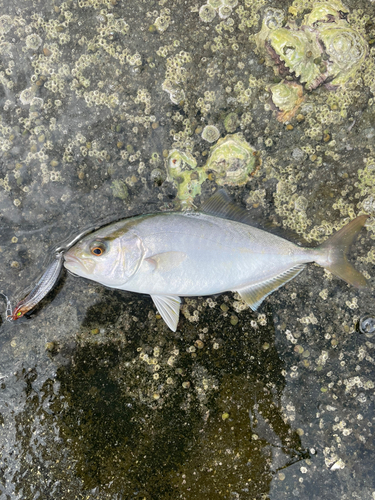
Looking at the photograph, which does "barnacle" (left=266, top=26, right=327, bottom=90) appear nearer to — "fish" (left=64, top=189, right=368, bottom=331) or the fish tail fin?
"fish" (left=64, top=189, right=368, bottom=331)

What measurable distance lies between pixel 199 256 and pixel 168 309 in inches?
17.4

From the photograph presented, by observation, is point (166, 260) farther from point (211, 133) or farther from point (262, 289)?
point (211, 133)

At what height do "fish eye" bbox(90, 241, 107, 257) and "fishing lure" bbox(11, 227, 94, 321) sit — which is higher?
"fish eye" bbox(90, 241, 107, 257)

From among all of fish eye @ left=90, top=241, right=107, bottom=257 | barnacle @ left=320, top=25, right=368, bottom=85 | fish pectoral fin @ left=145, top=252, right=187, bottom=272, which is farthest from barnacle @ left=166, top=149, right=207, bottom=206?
barnacle @ left=320, top=25, right=368, bottom=85

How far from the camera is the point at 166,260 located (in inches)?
85.9

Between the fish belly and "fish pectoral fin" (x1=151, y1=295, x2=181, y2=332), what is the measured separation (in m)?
0.06

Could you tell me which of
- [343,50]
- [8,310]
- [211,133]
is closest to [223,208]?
[211,133]

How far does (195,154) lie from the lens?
236cm

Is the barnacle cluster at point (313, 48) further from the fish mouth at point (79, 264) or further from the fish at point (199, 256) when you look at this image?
the fish mouth at point (79, 264)

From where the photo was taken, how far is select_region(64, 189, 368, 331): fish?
2.13 metres

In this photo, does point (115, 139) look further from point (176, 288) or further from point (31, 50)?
point (176, 288)

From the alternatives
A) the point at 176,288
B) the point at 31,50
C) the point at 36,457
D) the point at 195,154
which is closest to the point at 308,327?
the point at 176,288

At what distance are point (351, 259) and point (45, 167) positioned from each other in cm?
233

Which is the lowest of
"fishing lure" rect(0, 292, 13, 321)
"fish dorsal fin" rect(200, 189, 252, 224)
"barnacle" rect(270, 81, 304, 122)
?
"fishing lure" rect(0, 292, 13, 321)
